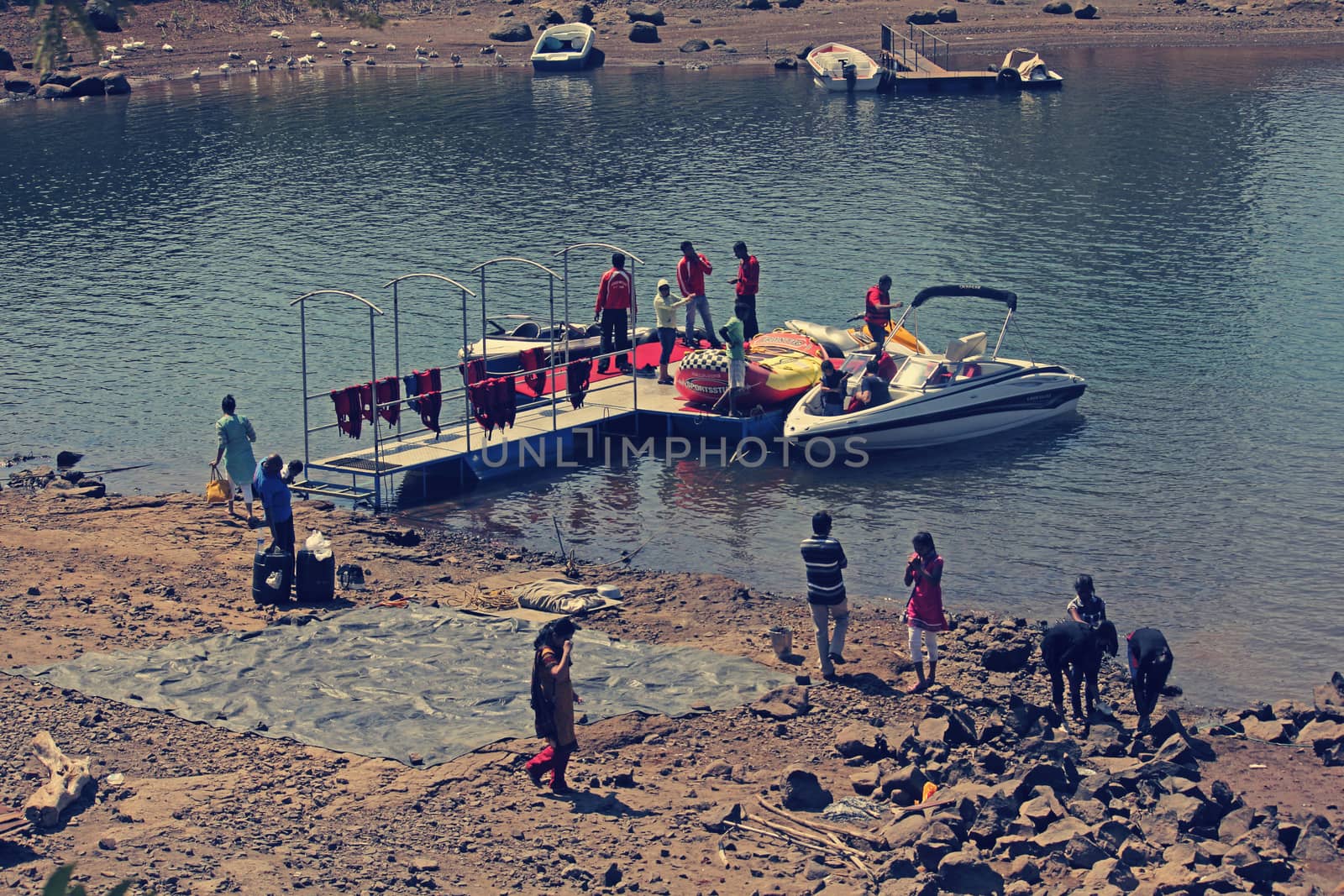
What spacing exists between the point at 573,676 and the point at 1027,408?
42.1ft

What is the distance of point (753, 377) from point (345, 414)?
6.79m

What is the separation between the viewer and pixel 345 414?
73.6 ft

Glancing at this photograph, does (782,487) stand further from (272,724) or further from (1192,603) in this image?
(272,724)

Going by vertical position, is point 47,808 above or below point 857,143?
below


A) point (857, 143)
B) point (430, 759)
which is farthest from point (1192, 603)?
point (857, 143)

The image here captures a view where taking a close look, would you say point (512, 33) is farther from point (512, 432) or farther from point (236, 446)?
point (236, 446)

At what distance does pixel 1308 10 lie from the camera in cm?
7025

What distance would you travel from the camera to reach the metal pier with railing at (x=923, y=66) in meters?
62.8

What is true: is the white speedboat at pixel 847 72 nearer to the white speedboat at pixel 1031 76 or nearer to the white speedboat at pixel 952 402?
the white speedboat at pixel 1031 76

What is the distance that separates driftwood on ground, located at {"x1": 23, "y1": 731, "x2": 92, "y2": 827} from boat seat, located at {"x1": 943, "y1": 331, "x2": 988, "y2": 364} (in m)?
16.3

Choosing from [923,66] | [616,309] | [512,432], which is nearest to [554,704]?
[512,432]

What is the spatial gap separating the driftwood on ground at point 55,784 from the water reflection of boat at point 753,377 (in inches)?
551

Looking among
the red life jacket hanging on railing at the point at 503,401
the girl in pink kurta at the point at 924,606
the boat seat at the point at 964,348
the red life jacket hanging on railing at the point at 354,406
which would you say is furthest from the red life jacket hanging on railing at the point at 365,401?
the girl in pink kurta at the point at 924,606

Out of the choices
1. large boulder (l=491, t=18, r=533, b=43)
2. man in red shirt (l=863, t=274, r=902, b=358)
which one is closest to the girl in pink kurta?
man in red shirt (l=863, t=274, r=902, b=358)
